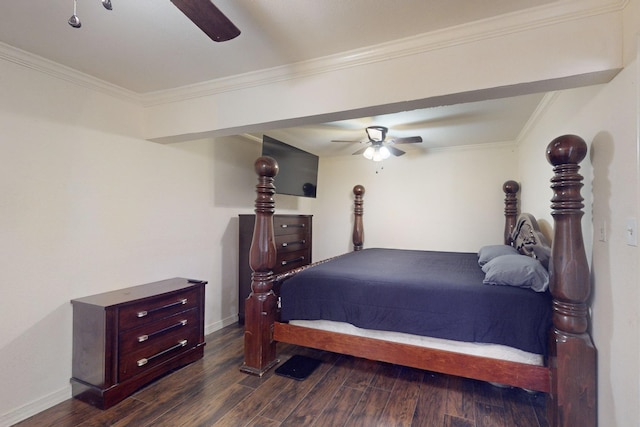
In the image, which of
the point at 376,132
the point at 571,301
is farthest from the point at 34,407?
the point at 376,132

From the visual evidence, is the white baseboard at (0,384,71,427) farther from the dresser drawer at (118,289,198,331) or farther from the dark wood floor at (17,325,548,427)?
the dresser drawer at (118,289,198,331)

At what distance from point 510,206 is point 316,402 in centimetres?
335

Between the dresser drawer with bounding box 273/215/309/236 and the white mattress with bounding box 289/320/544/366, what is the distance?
149 centimetres

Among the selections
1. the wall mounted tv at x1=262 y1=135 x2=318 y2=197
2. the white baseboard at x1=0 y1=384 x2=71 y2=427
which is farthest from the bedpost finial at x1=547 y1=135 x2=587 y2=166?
the white baseboard at x1=0 y1=384 x2=71 y2=427

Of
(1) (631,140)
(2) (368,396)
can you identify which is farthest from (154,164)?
(1) (631,140)

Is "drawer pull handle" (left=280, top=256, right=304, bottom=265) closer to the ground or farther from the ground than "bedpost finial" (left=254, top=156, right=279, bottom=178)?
closer to the ground

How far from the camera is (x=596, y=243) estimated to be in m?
1.62

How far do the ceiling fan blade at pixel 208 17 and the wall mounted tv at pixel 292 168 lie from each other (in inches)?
84.2

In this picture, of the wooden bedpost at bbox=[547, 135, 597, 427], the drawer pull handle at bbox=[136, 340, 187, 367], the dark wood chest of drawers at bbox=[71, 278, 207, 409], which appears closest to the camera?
the wooden bedpost at bbox=[547, 135, 597, 427]

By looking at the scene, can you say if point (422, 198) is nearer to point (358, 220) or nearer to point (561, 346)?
point (358, 220)

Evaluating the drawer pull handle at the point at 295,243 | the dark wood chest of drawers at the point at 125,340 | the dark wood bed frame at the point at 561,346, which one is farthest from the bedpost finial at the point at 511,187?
the dark wood chest of drawers at the point at 125,340

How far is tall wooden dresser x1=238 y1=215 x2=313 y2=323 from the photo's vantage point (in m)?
3.56

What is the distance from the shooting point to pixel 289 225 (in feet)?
12.9

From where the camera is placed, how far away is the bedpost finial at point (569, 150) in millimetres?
1576
